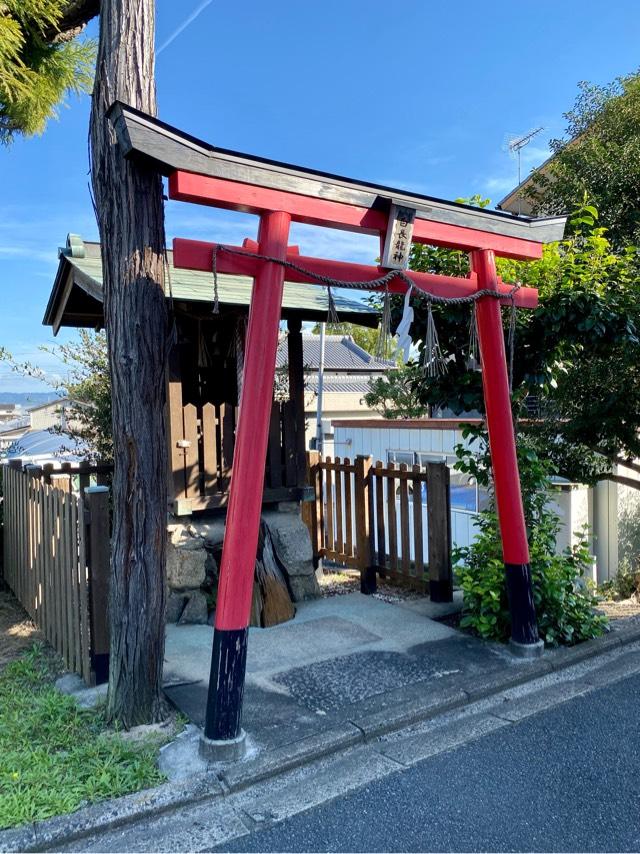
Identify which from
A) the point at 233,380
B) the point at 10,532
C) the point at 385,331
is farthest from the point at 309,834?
the point at 10,532

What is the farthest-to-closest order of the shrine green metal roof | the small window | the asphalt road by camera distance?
the small window, the shrine green metal roof, the asphalt road

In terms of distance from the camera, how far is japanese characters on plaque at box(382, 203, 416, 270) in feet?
12.7

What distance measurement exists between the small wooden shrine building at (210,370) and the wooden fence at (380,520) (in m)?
0.66

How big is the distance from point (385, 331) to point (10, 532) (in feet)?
15.2

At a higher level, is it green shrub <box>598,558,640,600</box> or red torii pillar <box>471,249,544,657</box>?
red torii pillar <box>471,249,544,657</box>

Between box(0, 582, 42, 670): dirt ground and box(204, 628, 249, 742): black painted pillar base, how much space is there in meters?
2.14

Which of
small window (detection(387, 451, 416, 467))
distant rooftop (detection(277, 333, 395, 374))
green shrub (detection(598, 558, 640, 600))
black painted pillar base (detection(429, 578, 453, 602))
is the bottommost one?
green shrub (detection(598, 558, 640, 600))

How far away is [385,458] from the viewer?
13992 millimetres

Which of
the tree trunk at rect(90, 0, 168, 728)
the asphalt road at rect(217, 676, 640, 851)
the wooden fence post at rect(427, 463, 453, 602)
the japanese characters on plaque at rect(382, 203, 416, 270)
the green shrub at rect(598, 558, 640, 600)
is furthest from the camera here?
the green shrub at rect(598, 558, 640, 600)

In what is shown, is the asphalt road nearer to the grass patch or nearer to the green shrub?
the grass patch

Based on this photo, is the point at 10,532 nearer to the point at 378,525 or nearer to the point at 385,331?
the point at 378,525

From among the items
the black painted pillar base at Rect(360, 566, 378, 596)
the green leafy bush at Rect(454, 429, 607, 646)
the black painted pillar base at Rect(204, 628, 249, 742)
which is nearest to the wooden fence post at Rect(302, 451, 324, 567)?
the black painted pillar base at Rect(360, 566, 378, 596)

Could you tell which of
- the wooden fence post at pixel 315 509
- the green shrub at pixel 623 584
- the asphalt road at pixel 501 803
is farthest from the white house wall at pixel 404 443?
the asphalt road at pixel 501 803

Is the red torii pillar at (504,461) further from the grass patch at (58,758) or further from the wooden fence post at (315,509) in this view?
the wooden fence post at (315,509)
